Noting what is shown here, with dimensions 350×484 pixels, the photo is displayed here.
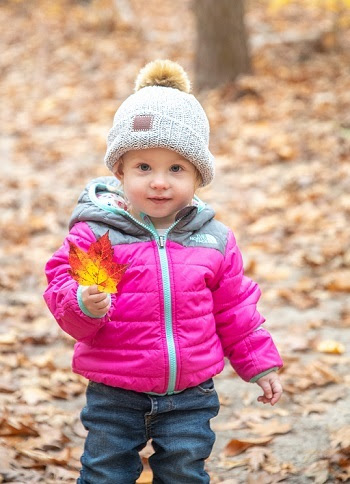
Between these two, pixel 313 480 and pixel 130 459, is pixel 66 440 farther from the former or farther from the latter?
pixel 313 480

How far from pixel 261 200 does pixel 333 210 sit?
2.58 ft

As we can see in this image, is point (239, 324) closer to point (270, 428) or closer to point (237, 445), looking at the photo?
point (237, 445)

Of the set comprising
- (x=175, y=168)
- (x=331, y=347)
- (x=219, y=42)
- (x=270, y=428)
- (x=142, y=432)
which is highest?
(x=219, y=42)

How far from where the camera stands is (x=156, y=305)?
248 cm

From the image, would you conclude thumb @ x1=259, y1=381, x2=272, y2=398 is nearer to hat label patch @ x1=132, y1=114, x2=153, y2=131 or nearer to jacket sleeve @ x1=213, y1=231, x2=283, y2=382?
jacket sleeve @ x1=213, y1=231, x2=283, y2=382

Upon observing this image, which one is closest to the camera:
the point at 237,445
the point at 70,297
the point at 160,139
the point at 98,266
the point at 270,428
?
the point at 98,266

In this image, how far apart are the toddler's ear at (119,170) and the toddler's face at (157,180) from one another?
0.12ft

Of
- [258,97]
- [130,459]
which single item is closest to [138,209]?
[130,459]

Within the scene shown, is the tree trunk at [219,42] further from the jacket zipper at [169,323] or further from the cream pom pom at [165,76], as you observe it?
the jacket zipper at [169,323]

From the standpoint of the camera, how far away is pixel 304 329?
469 centimetres

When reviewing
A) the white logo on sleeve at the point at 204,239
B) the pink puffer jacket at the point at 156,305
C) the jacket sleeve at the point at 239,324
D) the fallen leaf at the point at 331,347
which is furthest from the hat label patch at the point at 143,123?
the fallen leaf at the point at 331,347

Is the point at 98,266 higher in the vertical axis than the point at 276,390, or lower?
higher

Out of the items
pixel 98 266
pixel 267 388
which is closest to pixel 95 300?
pixel 98 266

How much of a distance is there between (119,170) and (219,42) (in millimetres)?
7531
